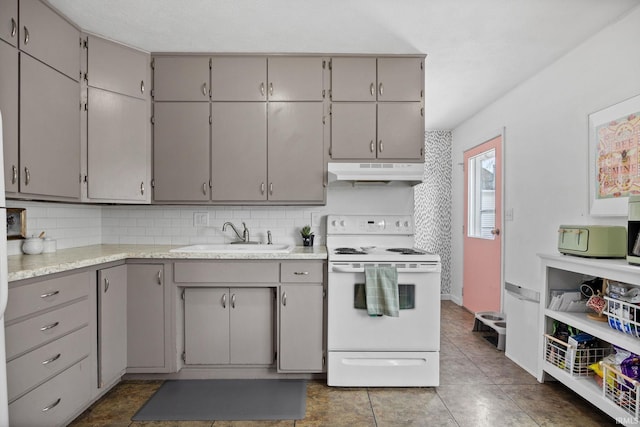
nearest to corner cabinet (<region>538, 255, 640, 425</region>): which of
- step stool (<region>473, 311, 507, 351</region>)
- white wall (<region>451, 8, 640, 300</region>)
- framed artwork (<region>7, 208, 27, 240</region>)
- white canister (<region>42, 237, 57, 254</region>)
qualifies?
white wall (<region>451, 8, 640, 300</region>)

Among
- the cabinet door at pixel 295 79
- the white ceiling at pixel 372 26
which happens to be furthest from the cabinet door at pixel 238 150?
the white ceiling at pixel 372 26

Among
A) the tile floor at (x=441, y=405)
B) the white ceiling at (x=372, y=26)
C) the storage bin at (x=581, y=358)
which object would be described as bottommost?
the tile floor at (x=441, y=405)

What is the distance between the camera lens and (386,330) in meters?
2.58

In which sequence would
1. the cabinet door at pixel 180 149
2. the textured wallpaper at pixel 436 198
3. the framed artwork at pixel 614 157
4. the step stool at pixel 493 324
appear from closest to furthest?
the framed artwork at pixel 614 157
the cabinet door at pixel 180 149
the step stool at pixel 493 324
the textured wallpaper at pixel 436 198

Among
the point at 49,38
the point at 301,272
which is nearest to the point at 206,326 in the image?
the point at 301,272

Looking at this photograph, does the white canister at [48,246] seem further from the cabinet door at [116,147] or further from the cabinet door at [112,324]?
the cabinet door at [112,324]

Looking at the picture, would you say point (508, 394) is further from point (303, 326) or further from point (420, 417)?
point (303, 326)

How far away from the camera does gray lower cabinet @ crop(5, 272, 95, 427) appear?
172 cm

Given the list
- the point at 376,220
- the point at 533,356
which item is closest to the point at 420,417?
the point at 533,356

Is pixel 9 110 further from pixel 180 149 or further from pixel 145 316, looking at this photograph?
pixel 145 316

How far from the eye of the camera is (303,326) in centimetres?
266

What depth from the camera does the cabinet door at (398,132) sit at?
2.99 metres

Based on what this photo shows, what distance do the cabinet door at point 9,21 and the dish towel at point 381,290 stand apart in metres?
2.37

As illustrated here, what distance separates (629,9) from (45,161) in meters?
3.54
